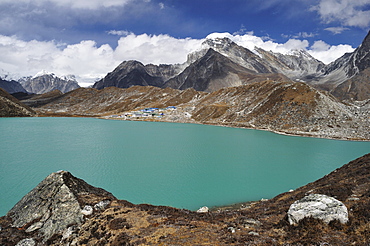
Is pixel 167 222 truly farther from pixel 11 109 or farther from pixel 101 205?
pixel 11 109

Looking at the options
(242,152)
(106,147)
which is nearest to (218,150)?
(242,152)

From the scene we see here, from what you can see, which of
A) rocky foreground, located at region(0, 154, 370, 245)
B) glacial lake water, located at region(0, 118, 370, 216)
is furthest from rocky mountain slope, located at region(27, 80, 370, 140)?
rocky foreground, located at region(0, 154, 370, 245)

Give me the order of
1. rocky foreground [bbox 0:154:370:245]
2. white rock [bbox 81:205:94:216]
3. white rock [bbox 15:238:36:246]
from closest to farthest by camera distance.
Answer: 1. rocky foreground [bbox 0:154:370:245]
2. white rock [bbox 15:238:36:246]
3. white rock [bbox 81:205:94:216]

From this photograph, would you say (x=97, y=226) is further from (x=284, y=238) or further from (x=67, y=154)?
(x=67, y=154)

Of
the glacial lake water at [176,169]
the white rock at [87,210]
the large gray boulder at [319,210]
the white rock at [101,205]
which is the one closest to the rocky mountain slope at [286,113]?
the glacial lake water at [176,169]

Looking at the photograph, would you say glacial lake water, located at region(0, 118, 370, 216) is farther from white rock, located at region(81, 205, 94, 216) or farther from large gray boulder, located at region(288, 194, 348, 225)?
large gray boulder, located at region(288, 194, 348, 225)

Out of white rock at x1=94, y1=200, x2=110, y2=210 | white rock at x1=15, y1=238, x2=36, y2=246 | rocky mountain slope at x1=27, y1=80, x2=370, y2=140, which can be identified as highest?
rocky mountain slope at x1=27, y1=80, x2=370, y2=140

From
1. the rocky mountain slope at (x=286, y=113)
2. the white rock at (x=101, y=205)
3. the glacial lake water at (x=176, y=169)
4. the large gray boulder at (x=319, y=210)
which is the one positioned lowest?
the glacial lake water at (x=176, y=169)

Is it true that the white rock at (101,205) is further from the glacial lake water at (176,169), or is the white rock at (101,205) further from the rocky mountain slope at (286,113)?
the rocky mountain slope at (286,113)
